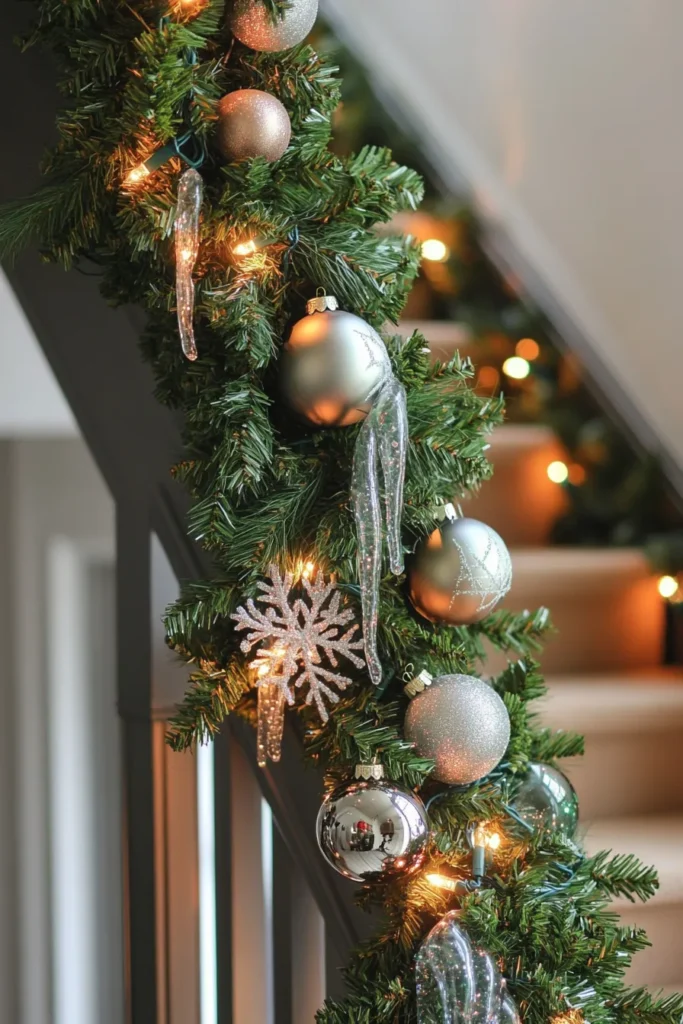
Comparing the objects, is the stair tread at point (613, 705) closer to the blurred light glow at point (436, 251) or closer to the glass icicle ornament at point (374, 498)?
the glass icicle ornament at point (374, 498)

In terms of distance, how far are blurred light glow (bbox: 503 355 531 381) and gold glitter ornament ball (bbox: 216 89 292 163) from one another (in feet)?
3.96

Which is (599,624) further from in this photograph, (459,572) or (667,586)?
(459,572)

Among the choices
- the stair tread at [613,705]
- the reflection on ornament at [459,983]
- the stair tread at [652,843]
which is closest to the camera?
the reflection on ornament at [459,983]

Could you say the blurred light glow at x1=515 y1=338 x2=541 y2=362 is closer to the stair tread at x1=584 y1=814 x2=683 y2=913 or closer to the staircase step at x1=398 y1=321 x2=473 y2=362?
the staircase step at x1=398 y1=321 x2=473 y2=362

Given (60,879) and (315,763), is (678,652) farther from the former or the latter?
(60,879)

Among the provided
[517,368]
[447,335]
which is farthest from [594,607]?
[447,335]

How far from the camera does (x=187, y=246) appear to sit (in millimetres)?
759

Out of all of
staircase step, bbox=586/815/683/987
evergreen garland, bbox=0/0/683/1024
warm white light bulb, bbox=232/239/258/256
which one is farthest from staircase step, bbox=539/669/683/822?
warm white light bulb, bbox=232/239/258/256

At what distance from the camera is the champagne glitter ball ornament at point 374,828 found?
75cm

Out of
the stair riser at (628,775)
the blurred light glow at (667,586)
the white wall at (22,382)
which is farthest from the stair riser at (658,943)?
the white wall at (22,382)

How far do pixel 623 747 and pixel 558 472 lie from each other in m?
0.54

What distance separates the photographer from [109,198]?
84cm

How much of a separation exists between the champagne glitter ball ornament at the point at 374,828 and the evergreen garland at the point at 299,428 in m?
0.02

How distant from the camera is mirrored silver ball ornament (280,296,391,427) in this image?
2.49ft
